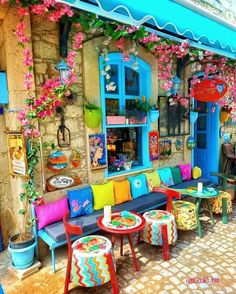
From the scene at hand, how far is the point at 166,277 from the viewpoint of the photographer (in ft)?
9.73

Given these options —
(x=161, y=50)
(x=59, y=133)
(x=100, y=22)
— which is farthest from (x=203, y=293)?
(x=161, y=50)

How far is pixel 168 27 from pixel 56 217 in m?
3.25

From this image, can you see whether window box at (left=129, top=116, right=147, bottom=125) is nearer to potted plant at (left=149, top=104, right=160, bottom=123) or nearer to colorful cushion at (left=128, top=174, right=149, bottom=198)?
potted plant at (left=149, top=104, right=160, bottom=123)

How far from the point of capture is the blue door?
672cm

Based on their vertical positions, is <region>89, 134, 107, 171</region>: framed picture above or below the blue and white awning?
below

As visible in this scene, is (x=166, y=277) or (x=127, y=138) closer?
(x=166, y=277)

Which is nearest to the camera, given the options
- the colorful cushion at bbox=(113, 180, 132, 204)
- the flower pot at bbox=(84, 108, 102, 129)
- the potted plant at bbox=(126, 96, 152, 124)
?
the flower pot at bbox=(84, 108, 102, 129)

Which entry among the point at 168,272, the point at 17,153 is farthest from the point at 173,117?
the point at 17,153

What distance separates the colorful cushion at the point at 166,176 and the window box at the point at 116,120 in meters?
1.51

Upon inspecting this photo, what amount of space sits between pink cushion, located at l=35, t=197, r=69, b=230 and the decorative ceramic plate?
0.85m

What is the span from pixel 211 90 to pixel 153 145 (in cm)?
168

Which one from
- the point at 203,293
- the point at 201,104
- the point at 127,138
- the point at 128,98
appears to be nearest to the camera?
the point at 203,293

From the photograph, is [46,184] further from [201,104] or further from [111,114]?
[201,104]

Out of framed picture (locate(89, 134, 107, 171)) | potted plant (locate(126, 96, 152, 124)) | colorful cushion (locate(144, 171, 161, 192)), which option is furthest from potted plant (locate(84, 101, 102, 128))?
colorful cushion (locate(144, 171, 161, 192))
